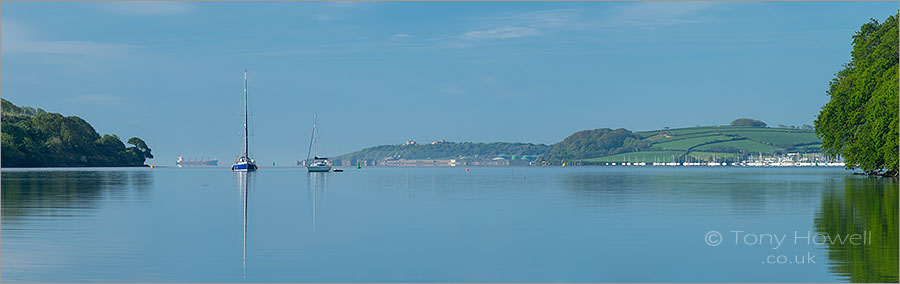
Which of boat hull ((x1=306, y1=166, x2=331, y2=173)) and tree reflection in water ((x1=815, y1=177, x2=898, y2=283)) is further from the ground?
boat hull ((x1=306, y1=166, x2=331, y2=173))

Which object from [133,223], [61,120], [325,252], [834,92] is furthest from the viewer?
[61,120]

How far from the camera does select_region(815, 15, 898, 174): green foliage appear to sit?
63.5 metres

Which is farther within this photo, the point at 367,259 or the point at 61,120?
the point at 61,120

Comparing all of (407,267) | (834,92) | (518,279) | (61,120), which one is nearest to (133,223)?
(407,267)

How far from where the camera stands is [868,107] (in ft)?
223

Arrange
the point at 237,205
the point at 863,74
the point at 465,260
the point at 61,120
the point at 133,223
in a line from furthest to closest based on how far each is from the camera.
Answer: the point at 61,120
the point at 863,74
the point at 237,205
the point at 133,223
the point at 465,260

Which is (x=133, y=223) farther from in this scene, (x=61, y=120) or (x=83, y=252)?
(x=61, y=120)

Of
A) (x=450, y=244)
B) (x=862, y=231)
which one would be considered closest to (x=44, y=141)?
(x=450, y=244)

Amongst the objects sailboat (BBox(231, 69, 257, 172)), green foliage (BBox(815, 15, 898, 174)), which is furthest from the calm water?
sailboat (BBox(231, 69, 257, 172))

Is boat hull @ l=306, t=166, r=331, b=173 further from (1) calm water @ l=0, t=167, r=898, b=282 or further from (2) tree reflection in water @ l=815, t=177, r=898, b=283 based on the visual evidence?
(2) tree reflection in water @ l=815, t=177, r=898, b=283

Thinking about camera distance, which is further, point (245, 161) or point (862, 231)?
point (245, 161)

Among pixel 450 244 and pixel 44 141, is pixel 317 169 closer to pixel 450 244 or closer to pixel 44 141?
pixel 44 141

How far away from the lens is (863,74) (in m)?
71.8

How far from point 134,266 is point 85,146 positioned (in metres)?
196
